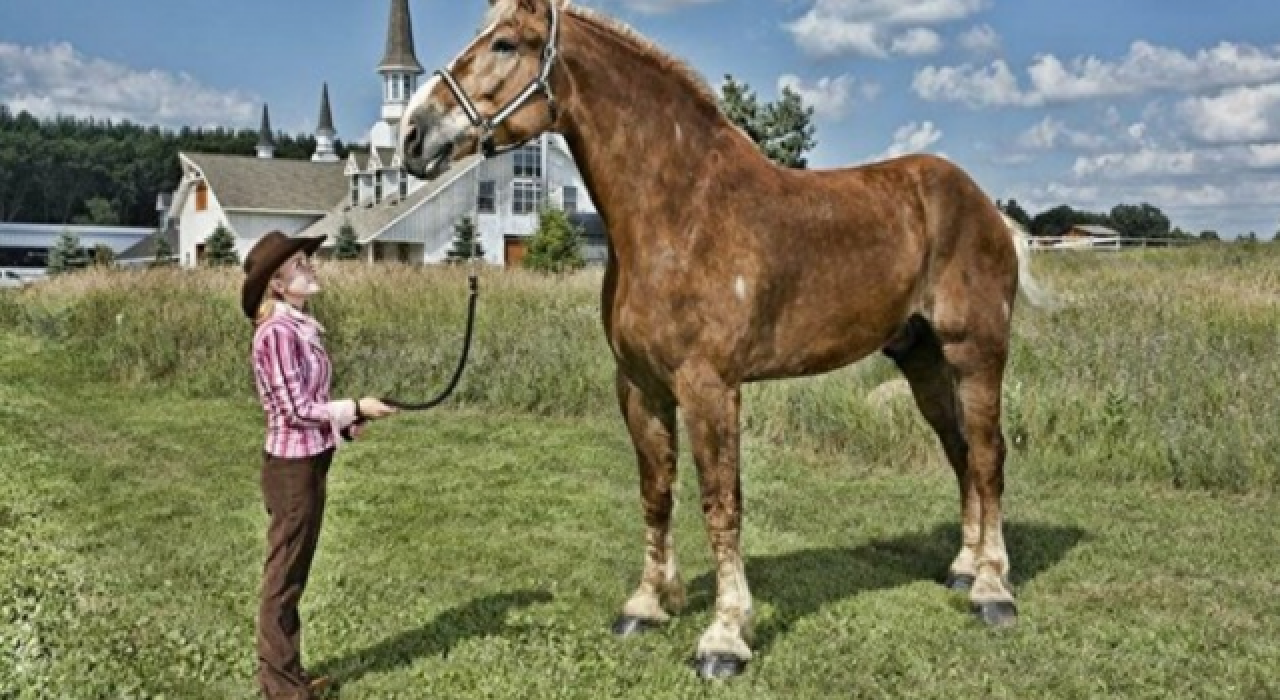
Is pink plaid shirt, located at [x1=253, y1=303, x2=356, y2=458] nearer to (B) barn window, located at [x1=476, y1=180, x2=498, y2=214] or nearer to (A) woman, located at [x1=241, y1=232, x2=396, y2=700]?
(A) woman, located at [x1=241, y1=232, x2=396, y2=700]

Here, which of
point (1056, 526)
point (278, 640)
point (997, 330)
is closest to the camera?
point (278, 640)

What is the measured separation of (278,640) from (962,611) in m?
3.02

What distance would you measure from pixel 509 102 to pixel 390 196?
3943 cm

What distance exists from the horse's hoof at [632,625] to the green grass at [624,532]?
67 mm

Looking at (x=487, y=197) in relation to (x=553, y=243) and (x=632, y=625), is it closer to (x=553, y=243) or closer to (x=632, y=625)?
(x=553, y=243)

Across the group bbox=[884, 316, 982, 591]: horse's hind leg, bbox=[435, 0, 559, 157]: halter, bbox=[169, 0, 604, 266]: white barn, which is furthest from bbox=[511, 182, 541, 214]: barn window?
bbox=[435, 0, 559, 157]: halter

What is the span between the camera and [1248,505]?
716 cm

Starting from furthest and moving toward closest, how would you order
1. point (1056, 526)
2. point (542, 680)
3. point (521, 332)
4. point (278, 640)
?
point (521, 332), point (1056, 526), point (542, 680), point (278, 640)

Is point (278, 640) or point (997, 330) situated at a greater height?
point (997, 330)

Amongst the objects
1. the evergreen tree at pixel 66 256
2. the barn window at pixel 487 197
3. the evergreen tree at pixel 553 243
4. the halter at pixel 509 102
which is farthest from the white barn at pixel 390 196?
the halter at pixel 509 102

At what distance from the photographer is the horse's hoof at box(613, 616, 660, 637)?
16.0 feet

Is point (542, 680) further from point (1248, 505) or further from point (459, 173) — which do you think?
point (459, 173)

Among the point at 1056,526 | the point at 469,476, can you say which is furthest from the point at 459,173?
the point at 1056,526

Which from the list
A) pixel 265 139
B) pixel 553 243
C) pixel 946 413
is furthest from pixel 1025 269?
pixel 265 139
